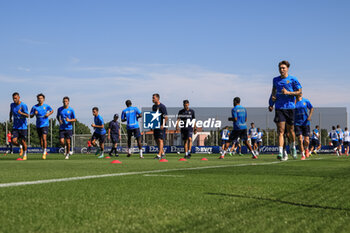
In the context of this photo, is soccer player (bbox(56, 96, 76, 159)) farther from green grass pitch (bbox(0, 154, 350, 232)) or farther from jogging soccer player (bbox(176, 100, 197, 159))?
green grass pitch (bbox(0, 154, 350, 232))

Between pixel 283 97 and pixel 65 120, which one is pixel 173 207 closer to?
pixel 283 97

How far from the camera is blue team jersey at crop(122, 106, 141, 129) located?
1656 centimetres

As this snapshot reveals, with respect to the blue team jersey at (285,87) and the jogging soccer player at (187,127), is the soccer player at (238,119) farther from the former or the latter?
the blue team jersey at (285,87)

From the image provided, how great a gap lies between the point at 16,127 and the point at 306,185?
39.4 ft

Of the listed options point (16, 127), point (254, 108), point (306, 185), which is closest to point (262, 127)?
point (254, 108)

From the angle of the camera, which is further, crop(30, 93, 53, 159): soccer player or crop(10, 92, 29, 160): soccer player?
crop(30, 93, 53, 159): soccer player

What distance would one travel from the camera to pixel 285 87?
11133mm

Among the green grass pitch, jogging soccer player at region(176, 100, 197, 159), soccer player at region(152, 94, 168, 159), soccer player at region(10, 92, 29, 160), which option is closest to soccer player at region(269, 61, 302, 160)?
soccer player at region(152, 94, 168, 159)

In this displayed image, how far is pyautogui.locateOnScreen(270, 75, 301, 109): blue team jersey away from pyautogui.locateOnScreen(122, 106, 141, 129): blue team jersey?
675 cm

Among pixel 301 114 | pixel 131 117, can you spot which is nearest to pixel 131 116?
pixel 131 117

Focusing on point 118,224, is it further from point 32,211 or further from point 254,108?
point 254,108

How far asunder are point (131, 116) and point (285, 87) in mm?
7111

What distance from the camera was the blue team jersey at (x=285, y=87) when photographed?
36.5 ft

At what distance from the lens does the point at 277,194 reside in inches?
157
